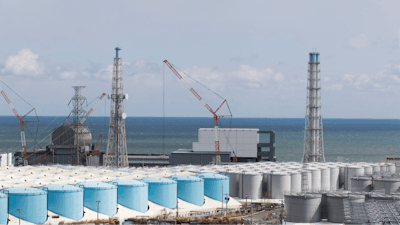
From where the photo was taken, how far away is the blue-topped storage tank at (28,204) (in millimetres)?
54531

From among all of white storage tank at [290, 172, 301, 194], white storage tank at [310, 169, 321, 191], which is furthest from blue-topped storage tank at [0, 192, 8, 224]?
white storage tank at [310, 169, 321, 191]

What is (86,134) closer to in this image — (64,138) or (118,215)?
(64,138)

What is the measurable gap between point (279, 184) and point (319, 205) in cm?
2173

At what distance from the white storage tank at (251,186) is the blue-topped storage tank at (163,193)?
14.8m

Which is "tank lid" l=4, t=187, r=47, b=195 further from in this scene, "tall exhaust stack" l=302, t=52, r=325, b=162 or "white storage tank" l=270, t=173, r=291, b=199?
"tall exhaust stack" l=302, t=52, r=325, b=162

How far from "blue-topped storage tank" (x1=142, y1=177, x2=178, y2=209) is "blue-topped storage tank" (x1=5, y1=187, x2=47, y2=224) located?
15.0 metres

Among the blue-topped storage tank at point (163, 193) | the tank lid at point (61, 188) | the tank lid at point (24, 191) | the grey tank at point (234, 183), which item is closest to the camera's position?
the tank lid at point (24, 191)

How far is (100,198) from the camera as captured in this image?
59750 millimetres

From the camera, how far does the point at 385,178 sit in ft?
234

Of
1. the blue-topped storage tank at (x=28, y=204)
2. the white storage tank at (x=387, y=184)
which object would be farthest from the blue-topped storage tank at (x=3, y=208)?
the white storage tank at (x=387, y=184)

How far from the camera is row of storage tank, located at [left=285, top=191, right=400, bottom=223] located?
54.2 m

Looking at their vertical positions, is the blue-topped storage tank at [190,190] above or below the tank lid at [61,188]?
below

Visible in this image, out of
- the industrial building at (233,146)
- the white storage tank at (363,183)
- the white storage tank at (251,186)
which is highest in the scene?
the industrial building at (233,146)

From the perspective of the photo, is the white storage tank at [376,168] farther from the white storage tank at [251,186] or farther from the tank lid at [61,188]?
the tank lid at [61,188]
